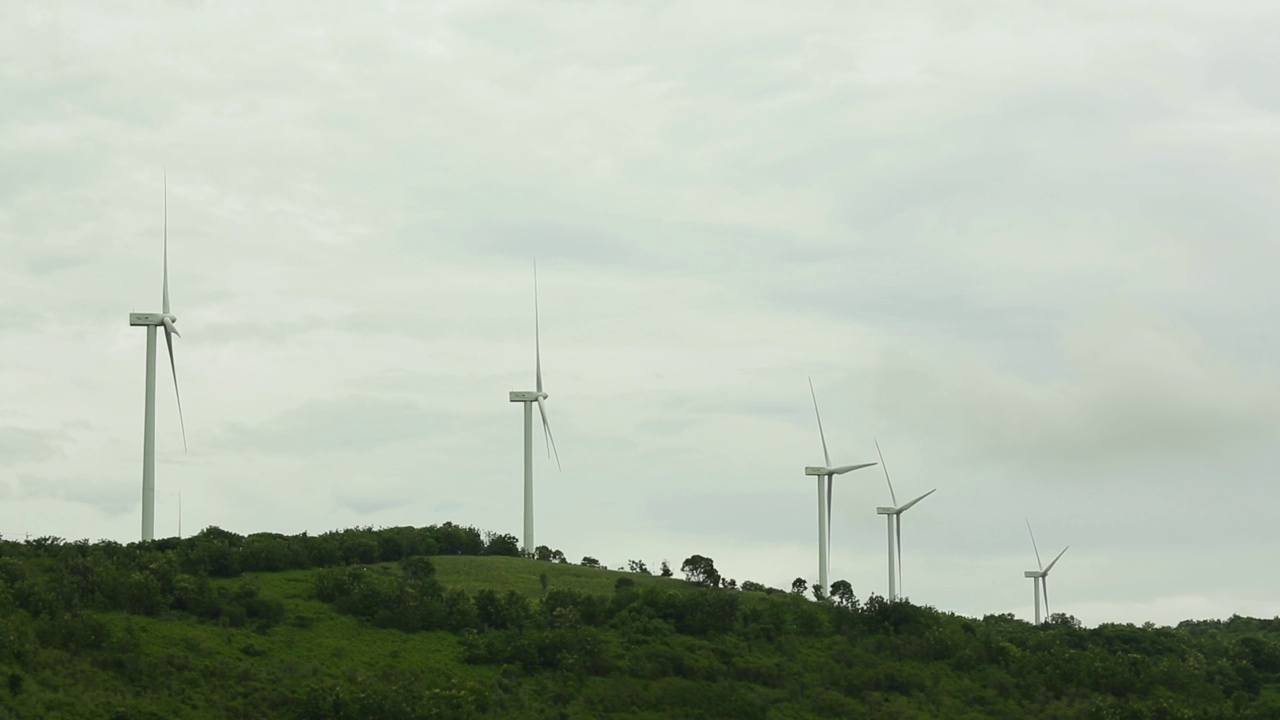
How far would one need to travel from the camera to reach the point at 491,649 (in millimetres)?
97625

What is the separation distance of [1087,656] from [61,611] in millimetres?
69319

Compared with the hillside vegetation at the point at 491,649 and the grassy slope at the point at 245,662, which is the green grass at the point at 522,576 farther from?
the grassy slope at the point at 245,662

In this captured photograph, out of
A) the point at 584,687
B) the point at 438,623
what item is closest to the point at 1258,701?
the point at 584,687

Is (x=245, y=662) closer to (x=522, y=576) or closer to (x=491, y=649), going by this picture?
(x=491, y=649)

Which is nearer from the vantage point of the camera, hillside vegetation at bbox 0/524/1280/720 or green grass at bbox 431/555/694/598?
hillside vegetation at bbox 0/524/1280/720

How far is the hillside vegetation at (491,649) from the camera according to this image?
8338 cm

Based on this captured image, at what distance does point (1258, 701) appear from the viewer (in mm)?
114938

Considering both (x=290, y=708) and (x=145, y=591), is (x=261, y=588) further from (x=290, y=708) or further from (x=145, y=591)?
(x=290, y=708)

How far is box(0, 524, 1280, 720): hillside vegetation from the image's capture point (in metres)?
83.4

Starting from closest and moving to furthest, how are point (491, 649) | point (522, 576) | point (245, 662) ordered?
point (245, 662) → point (491, 649) → point (522, 576)

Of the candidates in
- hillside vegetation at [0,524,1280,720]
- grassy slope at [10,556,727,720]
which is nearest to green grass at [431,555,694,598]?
hillside vegetation at [0,524,1280,720]

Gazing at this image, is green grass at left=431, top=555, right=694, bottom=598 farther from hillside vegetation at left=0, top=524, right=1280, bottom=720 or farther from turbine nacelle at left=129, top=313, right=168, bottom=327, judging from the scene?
turbine nacelle at left=129, top=313, right=168, bottom=327

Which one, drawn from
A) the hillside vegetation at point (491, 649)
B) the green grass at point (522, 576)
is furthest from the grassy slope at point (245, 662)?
the green grass at point (522, 576)

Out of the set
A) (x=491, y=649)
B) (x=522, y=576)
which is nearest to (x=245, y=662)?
(x=491, y=649)
